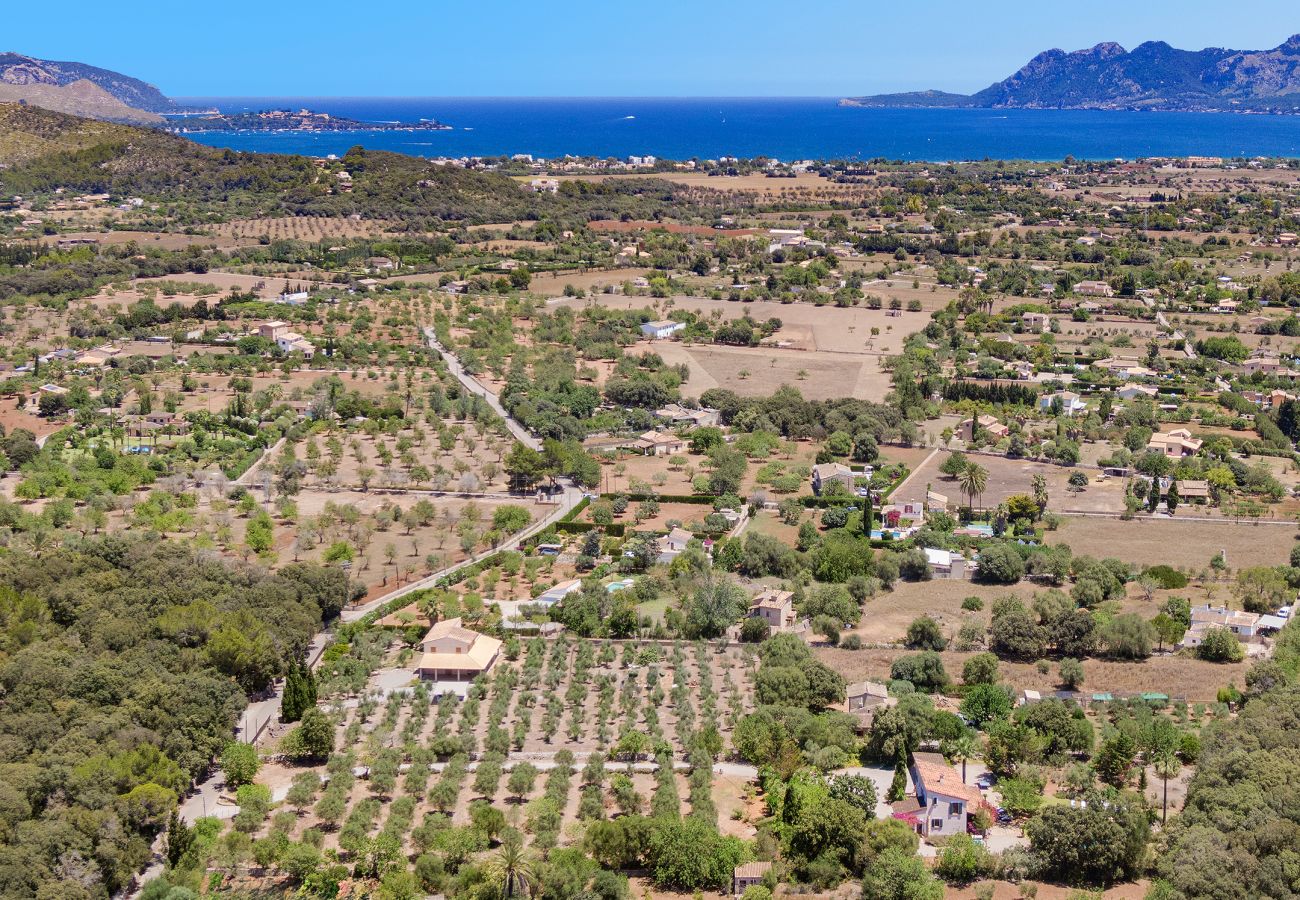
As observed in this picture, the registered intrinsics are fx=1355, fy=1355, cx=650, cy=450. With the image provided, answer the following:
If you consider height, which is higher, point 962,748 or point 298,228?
point 298,228

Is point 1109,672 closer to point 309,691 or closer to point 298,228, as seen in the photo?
point 309,691

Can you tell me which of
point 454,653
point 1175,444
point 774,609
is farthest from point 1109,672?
point 1175,444

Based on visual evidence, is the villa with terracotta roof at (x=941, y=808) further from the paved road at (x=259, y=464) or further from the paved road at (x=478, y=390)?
the paved road at (x=259, y=464)

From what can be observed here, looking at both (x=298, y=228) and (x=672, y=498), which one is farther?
(x=298, y=228)

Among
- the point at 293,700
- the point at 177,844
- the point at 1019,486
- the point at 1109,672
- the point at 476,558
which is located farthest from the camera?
the point at 1019,486

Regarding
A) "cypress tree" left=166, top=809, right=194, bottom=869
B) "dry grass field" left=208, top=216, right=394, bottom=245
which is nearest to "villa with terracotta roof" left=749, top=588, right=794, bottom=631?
"cypress tree" left=166, top=809, right=194, bottom=869

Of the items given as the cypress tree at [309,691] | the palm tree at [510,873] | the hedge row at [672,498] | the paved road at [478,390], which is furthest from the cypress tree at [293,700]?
the paved road at [478,390]
